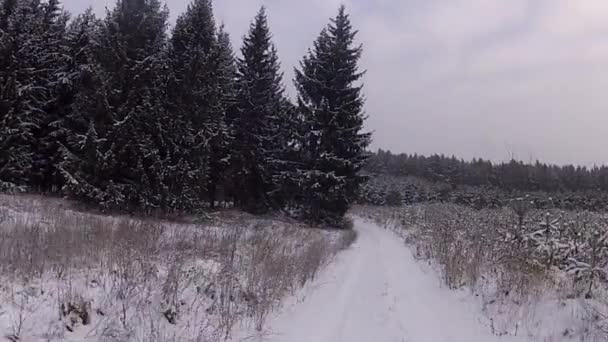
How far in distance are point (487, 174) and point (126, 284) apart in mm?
95208

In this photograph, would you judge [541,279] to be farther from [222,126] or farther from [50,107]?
[50,107]

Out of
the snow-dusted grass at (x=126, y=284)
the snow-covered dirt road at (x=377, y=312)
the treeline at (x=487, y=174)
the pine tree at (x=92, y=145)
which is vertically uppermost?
the treeline at (x=487, y=174)

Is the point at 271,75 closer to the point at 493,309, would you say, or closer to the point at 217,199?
the point at 217,199

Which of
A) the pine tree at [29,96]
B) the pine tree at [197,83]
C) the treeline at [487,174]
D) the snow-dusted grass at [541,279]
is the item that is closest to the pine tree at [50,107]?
the pine tree at [29,96]

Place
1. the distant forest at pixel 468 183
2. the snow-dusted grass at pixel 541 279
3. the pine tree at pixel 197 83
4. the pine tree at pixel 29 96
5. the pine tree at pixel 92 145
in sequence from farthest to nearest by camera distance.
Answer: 1. the distant forest at pixel 468 183
2. the pine tree at pixel 29 96
3. the pine tree at pixel 197 83
4. the pine tree at pixel 92 145
5. the snow-dusted grass at pixel 541 279

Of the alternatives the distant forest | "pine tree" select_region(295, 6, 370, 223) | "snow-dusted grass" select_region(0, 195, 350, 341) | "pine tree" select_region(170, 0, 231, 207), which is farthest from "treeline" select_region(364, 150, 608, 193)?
"snow-dusted grass" select_region(0, 195, 350, 341)

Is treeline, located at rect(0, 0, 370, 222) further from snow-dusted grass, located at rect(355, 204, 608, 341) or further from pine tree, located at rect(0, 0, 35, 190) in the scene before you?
snow-dusted grass, located at rect(355, 204, 608, 341)

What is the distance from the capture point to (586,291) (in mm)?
6043

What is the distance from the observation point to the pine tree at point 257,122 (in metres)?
22.9

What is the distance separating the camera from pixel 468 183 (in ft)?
313

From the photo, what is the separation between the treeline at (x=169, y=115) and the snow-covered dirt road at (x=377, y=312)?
9.07 meters

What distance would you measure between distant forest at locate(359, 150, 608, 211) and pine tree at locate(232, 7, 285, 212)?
35.1 m

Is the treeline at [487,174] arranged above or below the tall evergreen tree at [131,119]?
above

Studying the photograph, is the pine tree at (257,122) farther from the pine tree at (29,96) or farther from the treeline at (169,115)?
Answer: the pine tree at (29,96)
